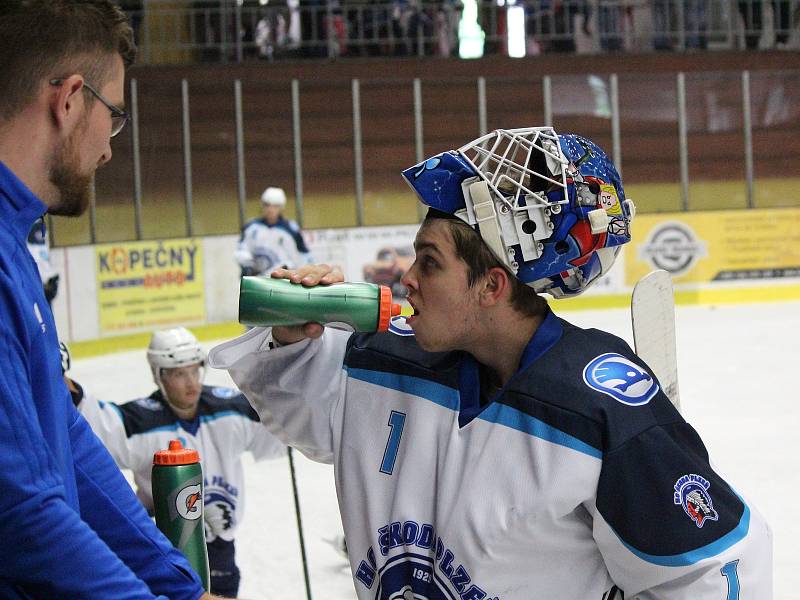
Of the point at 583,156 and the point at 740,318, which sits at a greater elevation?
the point at 583,156

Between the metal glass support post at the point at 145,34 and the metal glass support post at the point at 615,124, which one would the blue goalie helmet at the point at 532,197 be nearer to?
the metal glass support post at the point at 145,34

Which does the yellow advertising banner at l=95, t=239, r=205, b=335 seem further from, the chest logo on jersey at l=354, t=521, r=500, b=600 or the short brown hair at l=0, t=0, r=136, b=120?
the short brown hair at l=0, t=0, r=136, b=120

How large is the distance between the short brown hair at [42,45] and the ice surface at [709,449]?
100 inches

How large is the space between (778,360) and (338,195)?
19.8 ft

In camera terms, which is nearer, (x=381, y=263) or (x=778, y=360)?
(x=778, y=360)

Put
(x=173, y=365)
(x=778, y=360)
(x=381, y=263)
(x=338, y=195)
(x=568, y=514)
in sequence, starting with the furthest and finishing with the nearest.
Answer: (x=338, y=195), (x=381, y=263), (x=778, y=360), (x=173, y=365), (x=568, y=514)

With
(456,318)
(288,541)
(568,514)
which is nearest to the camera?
(568,514)

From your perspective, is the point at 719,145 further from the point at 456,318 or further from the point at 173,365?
the point at 456,318

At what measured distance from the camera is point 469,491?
4.17 ft

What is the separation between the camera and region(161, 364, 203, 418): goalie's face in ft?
10.3

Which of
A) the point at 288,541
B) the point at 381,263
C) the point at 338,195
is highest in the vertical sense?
the point at 338,195

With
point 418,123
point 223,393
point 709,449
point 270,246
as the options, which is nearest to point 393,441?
point 223,393

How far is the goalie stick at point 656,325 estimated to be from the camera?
1.58 m

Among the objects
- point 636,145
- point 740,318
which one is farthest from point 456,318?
point 636,145
